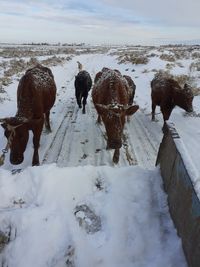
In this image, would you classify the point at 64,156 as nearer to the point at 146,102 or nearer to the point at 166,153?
the point at 166,153

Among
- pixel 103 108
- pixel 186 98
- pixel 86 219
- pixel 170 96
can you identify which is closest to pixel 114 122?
pixel 103 108

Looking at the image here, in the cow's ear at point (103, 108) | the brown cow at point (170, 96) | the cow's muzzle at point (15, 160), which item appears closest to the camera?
the cow's muzzle at point (15, 160)

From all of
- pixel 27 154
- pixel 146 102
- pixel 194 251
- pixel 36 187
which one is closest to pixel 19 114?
pixel 27 154

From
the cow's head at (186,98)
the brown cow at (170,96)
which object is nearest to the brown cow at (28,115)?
the brown cow at (170,96)

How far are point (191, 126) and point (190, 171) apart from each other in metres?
6.41

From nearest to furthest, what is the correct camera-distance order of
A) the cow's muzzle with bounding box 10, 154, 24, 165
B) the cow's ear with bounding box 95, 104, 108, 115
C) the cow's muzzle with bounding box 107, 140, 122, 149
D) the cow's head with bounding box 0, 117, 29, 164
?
the cow's head with bounding box 0, 117, 29, 164 < the cow's muzzle with bounding box 10, 154, 24, 165 < the cow's muzzle with bounding box 107, 140, 122, 149 < the cow's ear with bounding box 95, 104, 108, 115

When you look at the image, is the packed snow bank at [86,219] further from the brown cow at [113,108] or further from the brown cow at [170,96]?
the brown cow at [170,96]

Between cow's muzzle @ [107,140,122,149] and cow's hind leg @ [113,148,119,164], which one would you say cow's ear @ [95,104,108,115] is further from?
cow's hind leg @ [113,148,119,164]

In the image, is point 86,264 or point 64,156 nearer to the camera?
point 86,264

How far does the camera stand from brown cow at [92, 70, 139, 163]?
7.29 meters

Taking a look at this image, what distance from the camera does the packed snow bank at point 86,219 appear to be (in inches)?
152

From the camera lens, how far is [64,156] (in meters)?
7.95

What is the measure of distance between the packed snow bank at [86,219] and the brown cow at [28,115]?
1.71 m

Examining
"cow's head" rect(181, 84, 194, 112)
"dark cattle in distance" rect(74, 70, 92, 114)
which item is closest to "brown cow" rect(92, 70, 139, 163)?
"cow's head" rect(181, 84, 194, 112)
